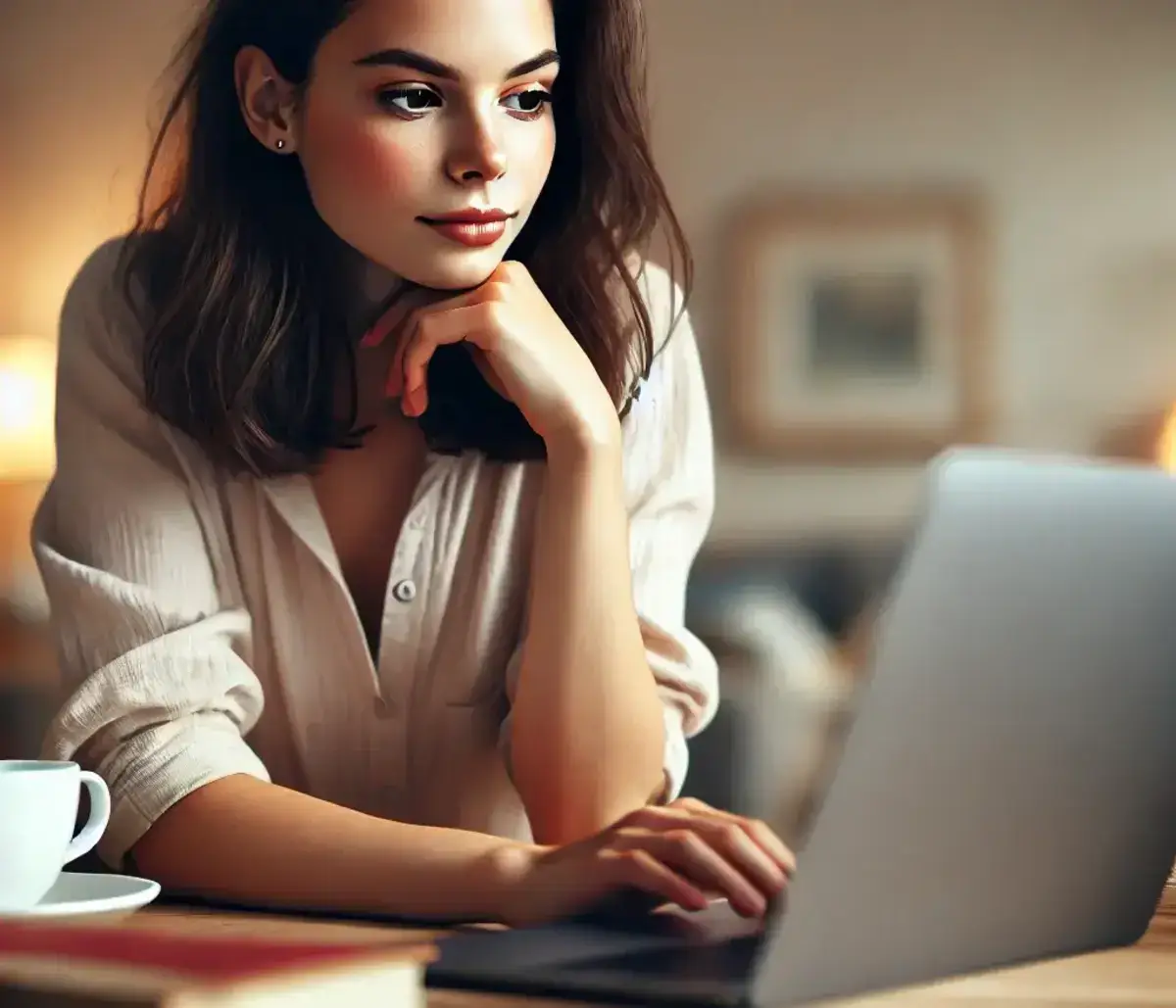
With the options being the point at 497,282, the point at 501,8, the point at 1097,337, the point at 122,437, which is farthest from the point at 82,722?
the point at 1097,337

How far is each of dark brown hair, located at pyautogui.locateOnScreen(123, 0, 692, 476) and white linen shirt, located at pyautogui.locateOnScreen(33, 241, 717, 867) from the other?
3 cm

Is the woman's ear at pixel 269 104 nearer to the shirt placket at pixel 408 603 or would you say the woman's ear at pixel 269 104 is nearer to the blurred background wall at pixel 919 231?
the shirt placket at pixel 408 603

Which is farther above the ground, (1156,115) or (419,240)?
(1156,115)

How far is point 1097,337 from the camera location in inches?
148

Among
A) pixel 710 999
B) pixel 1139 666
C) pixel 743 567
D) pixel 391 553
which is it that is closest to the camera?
pixel 710 999

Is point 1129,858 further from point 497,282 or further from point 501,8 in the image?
point 501,8

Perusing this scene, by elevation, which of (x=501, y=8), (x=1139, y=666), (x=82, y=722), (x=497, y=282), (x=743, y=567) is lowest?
(x=743, y=567)

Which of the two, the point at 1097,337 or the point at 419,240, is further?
the point at 1097,337

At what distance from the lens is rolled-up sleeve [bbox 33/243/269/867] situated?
1036 mm

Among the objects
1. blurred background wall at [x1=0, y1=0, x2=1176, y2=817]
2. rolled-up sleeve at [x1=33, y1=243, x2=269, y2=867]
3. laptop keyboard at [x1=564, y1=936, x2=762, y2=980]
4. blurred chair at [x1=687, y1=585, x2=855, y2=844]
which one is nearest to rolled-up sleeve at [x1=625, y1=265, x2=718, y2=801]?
rolled-up sleeve at [x1=33, y1=243, x2=269, y2=867]

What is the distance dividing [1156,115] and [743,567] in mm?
1386

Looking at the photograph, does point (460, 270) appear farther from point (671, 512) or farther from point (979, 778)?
point (979, 778)

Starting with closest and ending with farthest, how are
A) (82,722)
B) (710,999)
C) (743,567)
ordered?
(710,999) → (82,722) → (743,567)

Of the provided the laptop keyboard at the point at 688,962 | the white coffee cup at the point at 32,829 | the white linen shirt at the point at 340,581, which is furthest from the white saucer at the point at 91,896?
the white linen shirt at the point at 340,581
